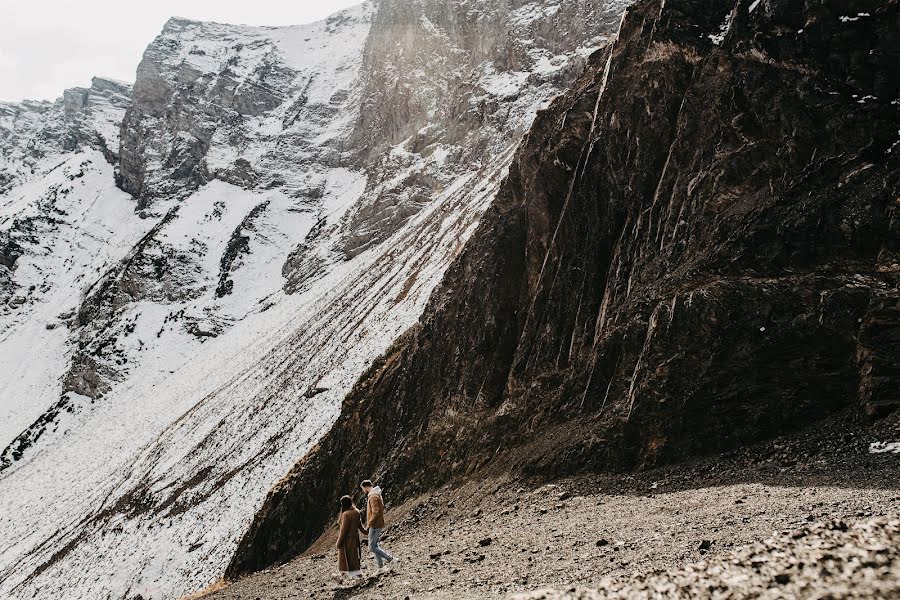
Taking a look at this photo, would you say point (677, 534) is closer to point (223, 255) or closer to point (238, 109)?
point (223, 255)

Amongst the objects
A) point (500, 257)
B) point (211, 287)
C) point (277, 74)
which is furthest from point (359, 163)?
point (500, 257)

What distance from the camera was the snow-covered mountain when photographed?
3819 centimetres

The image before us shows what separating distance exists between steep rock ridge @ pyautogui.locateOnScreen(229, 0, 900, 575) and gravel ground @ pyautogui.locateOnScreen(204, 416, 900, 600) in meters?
1.05

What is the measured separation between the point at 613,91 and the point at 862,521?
17.2 m

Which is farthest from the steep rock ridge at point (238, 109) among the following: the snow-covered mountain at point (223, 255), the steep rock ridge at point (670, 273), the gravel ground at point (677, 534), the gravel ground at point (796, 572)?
the gravel ground at point (796, 572)

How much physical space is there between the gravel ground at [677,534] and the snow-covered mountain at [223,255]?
16620 millimetres

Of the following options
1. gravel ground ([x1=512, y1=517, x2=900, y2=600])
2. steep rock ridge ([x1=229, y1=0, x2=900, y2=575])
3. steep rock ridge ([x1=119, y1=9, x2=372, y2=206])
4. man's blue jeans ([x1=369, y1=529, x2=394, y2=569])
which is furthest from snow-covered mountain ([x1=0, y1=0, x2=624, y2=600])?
gravel ground ([x1=512, y1=517, x2=900, y2=600])

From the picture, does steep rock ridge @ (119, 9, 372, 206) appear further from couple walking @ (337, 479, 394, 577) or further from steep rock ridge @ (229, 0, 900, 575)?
couple walking @ (337, 479, 394, 577)

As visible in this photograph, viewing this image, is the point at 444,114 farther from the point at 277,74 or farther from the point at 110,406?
the point at 277,74

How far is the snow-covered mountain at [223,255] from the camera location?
1503 inches

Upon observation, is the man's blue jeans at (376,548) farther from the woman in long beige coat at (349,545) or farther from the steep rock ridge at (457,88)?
the steep rock ridge at (457,88)

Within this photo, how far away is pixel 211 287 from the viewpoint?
112 m

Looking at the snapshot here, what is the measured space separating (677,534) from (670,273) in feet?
27.5

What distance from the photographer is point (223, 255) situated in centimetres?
11856
